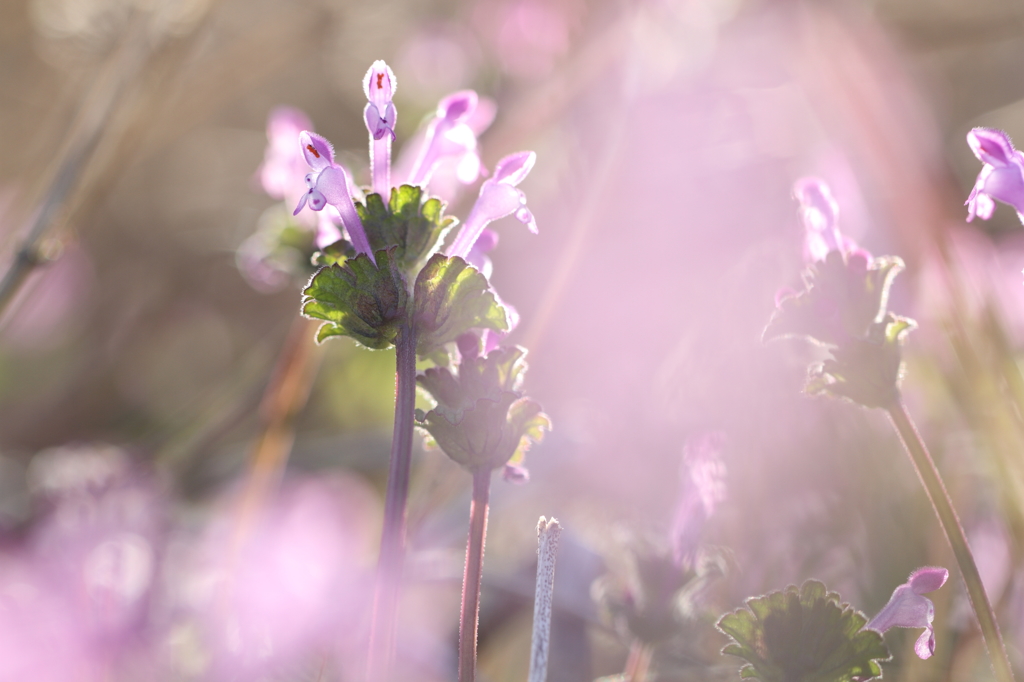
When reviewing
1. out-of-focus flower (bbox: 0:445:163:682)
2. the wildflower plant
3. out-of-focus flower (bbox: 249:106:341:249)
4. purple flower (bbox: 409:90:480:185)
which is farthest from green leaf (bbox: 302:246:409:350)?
out-of-focus flower (bbox: 0:445:163:682)

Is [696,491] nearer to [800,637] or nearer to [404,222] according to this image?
[800,637]

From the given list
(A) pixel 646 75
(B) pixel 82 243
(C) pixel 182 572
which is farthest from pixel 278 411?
(B) pixel 82 243

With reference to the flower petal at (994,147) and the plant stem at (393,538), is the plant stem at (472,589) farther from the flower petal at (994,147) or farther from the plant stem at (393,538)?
the flower petal at (994,147)

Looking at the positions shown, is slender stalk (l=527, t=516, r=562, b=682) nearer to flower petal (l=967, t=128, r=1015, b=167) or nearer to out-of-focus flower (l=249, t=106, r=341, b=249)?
flower petal (l=967, t=128, r=1015, b=167)

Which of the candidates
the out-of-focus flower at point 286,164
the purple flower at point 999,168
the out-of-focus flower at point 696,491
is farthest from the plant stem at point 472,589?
the out-of-focus flower at point 286,164

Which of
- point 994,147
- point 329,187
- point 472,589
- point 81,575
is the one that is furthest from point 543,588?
point 81,575

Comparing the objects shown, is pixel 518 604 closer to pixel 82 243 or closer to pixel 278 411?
pixel 278 411

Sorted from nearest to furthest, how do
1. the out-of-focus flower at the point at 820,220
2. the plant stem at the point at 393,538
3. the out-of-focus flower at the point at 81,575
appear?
the plant stem at the point at 393,538 < the out-of-focus flower at the point at 820,220 < the out-of-focus flower at the point at 81,575
